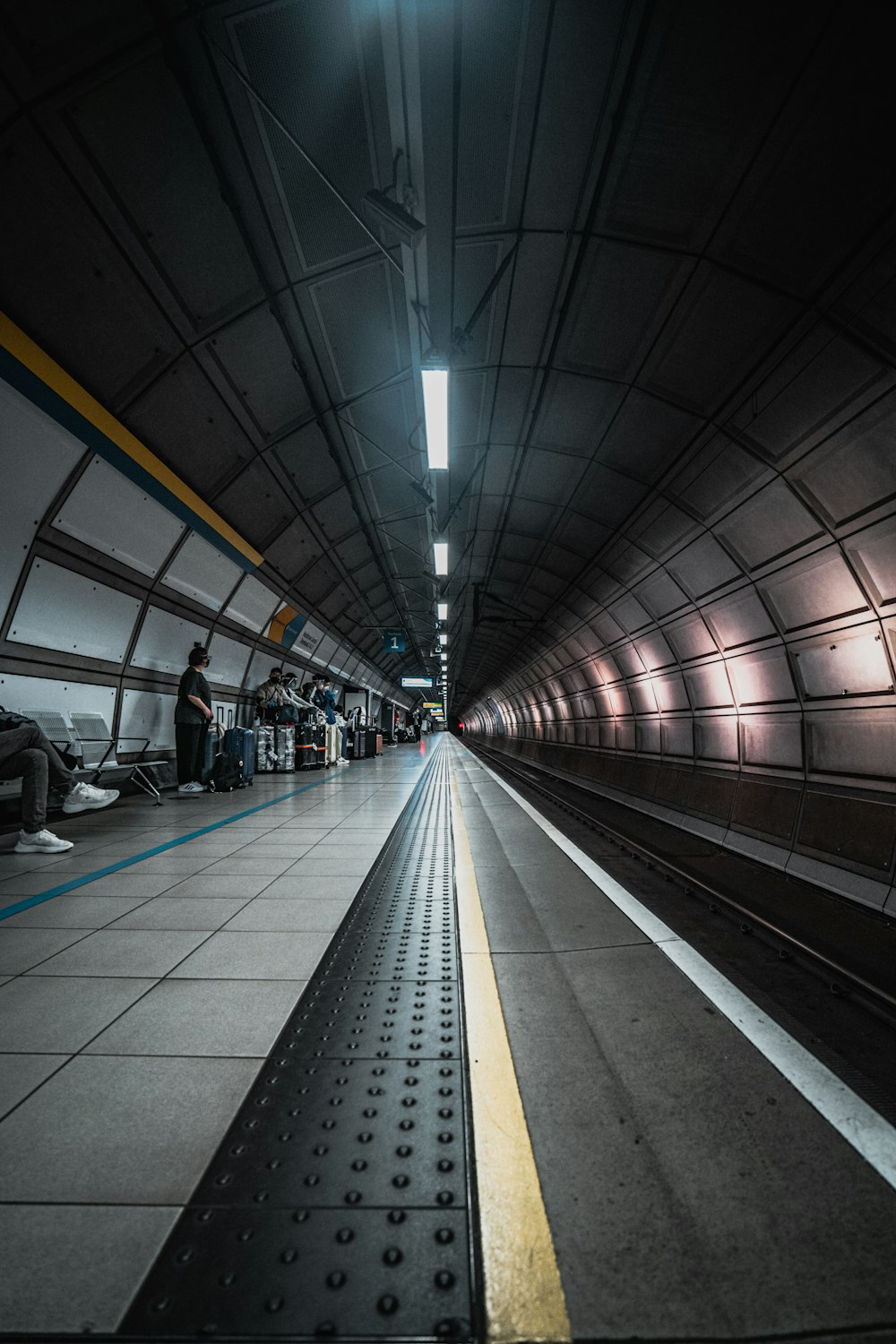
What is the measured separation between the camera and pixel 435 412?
6719 mm

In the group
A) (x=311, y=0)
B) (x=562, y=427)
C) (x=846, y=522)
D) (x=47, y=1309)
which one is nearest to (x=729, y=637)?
(x=846, y=522)

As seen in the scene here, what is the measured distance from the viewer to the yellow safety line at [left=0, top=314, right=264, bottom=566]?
16.2ft

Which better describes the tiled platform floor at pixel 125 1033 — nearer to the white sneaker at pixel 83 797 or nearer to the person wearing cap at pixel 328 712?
the white sneaker at pixel 83 797

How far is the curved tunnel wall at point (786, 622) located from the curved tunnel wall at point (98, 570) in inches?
279

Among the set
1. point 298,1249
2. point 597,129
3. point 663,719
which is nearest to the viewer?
point 298,1249

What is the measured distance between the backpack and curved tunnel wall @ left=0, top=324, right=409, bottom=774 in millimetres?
958

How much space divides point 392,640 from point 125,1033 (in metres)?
19.4

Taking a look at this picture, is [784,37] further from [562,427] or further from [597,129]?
[562,427]

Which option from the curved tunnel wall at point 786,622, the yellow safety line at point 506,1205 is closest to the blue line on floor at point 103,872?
the yellow safety line at point 506,1205

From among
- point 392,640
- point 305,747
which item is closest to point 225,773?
point 305,747

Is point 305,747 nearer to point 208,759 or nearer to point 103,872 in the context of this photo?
point 208,759

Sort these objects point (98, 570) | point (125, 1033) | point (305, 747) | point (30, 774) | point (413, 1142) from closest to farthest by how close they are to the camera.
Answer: point (413, 1142)
point (125, 1033)
point (30, 774)
point (98, 570)
point (305, 747)

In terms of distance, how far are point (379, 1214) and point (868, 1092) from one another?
199cm

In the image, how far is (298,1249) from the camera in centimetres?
138
